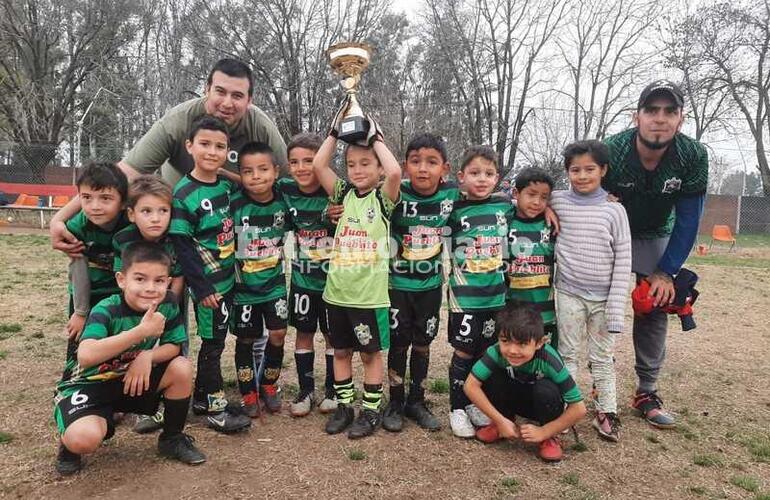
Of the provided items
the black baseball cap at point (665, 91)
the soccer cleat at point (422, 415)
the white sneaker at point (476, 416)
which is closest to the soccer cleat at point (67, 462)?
the soccer cleat at point (422, 415)

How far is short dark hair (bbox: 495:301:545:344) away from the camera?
290 centimetres

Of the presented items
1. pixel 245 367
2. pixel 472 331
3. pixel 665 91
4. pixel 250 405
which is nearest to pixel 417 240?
pixel 472 331

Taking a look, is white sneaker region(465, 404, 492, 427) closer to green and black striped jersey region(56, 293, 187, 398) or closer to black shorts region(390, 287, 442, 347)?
black shorts region(390, 287, 442, 347)

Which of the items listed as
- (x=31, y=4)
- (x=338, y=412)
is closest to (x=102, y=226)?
(x=338, y=412)

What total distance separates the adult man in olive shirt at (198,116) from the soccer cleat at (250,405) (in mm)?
1382

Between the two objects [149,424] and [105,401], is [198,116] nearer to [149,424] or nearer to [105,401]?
[105,401]

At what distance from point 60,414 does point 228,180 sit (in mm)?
1512

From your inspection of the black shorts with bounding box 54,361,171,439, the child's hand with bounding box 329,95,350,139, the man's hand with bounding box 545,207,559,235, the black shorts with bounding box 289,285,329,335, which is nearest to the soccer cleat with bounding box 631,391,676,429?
the man's hand with bounding box 545,207,559,235

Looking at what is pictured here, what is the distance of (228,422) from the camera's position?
10.4 ft

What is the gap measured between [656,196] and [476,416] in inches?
73.9

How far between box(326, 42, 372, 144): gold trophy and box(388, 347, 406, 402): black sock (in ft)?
4.39

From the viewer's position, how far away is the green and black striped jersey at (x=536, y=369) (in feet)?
9.86

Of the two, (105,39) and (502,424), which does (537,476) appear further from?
(105,39)

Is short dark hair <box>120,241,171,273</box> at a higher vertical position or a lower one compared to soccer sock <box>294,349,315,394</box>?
higher
